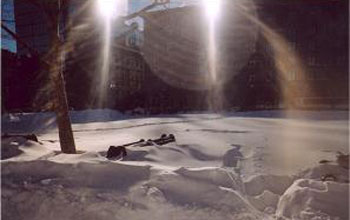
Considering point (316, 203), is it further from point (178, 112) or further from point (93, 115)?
point (178, 112)

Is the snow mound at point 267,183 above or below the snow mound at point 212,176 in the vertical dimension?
below

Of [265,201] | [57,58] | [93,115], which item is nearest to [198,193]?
[265,201]

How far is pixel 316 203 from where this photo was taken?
3215 mm

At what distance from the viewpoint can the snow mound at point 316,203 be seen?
3.12 meters

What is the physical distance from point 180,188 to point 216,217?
1.96ft

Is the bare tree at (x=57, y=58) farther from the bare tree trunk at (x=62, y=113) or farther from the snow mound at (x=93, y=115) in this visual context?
the snow mound at (x=93, y=115)

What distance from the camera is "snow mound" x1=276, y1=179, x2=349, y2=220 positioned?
10.2 ft

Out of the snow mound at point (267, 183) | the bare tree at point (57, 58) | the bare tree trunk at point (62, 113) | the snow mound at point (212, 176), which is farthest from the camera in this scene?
the bare tree trunk at point (62, 113)

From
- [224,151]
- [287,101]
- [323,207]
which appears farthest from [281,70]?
[323,207]

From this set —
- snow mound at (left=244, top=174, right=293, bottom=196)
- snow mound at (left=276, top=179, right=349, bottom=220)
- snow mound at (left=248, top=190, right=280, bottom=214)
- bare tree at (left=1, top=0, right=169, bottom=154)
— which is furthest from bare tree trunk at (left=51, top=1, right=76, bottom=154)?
snow mound at (left=276, top=179, right=349, bottom=220)

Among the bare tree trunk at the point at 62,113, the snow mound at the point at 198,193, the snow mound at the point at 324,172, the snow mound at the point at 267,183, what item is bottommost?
the snow mound at the point at 267,183

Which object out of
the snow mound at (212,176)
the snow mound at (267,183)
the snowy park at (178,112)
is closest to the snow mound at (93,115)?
the snowy park at (178,112)

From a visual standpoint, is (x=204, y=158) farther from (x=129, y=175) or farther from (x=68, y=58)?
(x=68, y=58)

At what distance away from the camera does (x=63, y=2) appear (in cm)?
669
